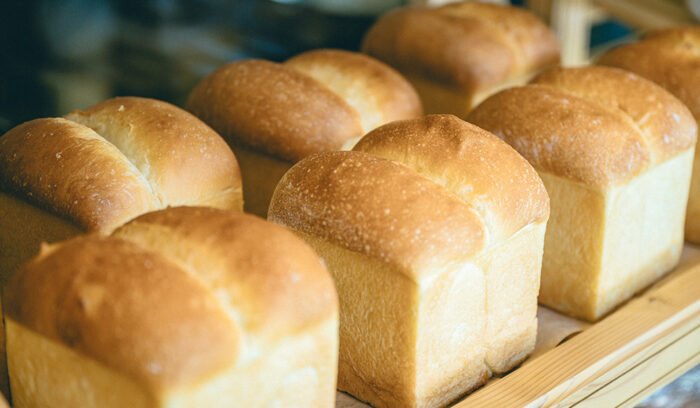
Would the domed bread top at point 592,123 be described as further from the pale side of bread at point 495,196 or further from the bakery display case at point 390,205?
the pale side of bread at point 495,196

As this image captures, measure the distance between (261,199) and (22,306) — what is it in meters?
0.76

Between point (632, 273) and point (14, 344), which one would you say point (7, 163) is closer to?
point (14, 344)

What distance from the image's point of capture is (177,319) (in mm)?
842

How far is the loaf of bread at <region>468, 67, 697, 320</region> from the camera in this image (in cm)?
139

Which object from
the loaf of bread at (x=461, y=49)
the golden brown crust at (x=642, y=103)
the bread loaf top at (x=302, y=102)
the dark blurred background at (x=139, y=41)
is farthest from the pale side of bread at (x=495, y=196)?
the dark blurred background at (x=139, y=41)

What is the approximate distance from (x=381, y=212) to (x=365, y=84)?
0.64 meters

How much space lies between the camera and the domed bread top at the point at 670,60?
68.7 inches

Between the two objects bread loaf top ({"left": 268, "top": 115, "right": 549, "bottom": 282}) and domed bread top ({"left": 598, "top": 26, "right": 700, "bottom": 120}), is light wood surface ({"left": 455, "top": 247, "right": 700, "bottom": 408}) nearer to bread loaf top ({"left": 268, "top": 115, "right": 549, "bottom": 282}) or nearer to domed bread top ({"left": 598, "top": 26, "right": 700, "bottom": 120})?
bread loaf top ({"left": 268, "top": 115, "right": 549, "bottom": 282})

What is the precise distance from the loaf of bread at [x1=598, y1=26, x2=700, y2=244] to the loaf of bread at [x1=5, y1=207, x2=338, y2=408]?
112 centimetres

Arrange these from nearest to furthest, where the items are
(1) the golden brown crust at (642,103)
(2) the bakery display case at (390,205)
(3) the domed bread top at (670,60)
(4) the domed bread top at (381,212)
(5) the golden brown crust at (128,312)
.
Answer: (5) the golden brown crust at (128,312) → (2) the bakery display case at (390,205) → (4) the domed bread top at (381,212) → (1) the golden brown crust at (642,103) → (3) the domed bread top at (670,60)

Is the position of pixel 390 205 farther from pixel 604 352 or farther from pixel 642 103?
pixel 642 103

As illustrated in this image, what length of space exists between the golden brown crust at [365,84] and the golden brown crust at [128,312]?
0.79 metres

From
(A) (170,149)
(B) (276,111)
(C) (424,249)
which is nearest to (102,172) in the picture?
(A) (170,149)

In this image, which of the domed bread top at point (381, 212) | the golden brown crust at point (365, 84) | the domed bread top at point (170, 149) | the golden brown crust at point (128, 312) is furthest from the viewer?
the golden brown crust at point (365, 84)
